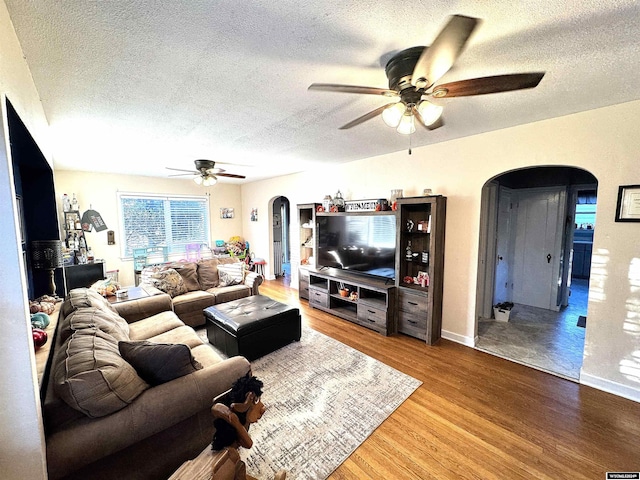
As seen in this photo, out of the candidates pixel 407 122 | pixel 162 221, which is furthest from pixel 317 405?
pixel 162 221

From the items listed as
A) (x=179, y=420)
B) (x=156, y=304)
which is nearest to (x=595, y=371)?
(x=179, y=420)

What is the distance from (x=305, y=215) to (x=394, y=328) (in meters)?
2.72

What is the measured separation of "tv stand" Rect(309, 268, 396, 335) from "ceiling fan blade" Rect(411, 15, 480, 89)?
253 centimetres

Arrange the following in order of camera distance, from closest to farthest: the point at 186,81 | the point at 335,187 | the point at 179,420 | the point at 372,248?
1. the point at 179,420
2. the point at 186,81
3. the point at 372,248
4. the point at 335,187

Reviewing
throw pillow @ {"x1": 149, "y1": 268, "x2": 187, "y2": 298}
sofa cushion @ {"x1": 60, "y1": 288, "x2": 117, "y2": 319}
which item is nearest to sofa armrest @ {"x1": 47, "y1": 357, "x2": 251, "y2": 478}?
sofa cushion @ {"x1": 60, "y1": 288, "x2": 117, "y2": 319}

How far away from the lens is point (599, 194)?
7.48 feet

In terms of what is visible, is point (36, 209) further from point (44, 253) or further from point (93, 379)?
point (93, 379)

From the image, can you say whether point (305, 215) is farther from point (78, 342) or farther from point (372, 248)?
point (78, 342)

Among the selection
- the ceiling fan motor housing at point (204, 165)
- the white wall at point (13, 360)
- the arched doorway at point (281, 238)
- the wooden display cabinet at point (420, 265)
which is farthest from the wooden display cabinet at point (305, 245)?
the white wall at point (13, 360)

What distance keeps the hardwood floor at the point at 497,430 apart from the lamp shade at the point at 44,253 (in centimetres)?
304

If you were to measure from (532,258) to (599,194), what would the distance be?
8.04 feet

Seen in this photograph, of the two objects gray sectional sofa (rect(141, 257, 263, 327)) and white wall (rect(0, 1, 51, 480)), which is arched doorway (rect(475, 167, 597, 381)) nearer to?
gray sectional sofa (rect(141, 257, 263, 327))

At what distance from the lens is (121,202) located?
5.30m

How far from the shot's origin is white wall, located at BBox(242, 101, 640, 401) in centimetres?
217
